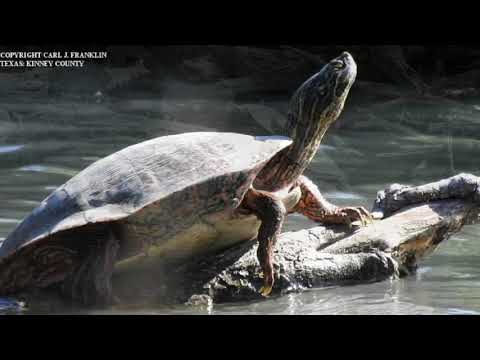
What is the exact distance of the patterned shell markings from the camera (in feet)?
11.4

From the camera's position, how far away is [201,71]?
991 centimetres

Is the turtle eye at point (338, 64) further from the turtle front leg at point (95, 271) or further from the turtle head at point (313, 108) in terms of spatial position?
the turtle front leg at point (95, 271)

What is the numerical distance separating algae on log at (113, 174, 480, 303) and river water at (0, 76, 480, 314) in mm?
76

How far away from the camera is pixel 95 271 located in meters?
3.49

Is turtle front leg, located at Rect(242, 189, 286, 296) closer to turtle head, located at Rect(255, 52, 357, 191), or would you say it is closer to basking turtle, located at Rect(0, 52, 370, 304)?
basking turtle, located at Rect(0, 52, 370, 304)

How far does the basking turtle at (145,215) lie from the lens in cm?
350

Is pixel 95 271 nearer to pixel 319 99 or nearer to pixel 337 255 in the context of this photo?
pixel 337 255

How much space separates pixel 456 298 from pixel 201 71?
6582 millimetres

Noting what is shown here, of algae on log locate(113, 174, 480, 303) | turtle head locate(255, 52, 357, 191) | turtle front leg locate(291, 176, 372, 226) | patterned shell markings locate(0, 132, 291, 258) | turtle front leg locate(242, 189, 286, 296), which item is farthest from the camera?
turtle front leg locate(291, 176, 372, 226)

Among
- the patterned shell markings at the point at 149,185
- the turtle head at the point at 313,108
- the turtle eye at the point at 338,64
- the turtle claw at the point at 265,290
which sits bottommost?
the turtle claw at the point at 265,290

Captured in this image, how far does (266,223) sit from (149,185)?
1.72 feet

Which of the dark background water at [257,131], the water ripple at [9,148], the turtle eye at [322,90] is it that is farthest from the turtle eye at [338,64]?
the water ripple at [9,148]

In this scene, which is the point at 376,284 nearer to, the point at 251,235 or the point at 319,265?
the point at 319,265

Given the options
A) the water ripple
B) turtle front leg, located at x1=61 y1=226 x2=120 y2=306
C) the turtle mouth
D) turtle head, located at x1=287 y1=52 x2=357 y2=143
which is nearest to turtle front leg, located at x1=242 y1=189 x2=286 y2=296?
turtle head, located at x1=287 y1=52 x2=357 y2=143
